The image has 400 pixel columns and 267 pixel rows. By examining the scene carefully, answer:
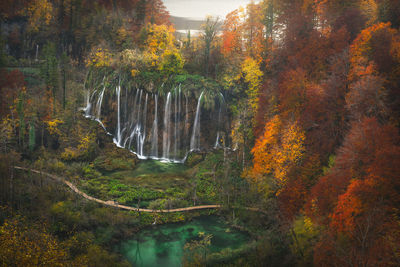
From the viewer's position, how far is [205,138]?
113 ft

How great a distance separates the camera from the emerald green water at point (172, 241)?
19.0 meters

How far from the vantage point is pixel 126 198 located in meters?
24.9

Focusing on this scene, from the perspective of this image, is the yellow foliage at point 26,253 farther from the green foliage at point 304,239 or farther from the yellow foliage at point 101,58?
the yellow foliage at point 101,58

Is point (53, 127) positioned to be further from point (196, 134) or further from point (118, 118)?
point (196, 134)

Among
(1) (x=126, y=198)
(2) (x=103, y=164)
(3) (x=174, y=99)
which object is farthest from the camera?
(3) (x=174, y=99)

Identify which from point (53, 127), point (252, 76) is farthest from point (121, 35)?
point (252, 76)

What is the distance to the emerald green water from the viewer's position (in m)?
19.0

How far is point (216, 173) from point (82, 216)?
42.5 feet

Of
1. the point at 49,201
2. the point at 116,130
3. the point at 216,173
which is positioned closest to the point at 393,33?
the point at 216,173

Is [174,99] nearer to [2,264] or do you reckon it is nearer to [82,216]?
[82,216]

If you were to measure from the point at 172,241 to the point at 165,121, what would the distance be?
17.3 meters

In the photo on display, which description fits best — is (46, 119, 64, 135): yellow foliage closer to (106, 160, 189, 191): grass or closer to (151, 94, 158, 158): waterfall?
(106, 160, 189, 191): grass

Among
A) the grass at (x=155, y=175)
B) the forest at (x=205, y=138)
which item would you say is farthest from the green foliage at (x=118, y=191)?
the grass at (x=155, y=175)

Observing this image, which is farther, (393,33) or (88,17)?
(88,17)
